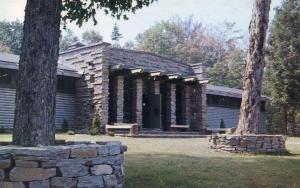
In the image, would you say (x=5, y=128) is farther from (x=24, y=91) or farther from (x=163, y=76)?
(x=24, y=91)

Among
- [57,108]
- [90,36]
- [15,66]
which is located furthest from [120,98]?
[90,36]

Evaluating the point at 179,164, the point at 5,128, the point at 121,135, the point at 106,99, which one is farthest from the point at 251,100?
the point at 5,128

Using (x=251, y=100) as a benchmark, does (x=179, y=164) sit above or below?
below

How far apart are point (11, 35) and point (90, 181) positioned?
5960 centimetres

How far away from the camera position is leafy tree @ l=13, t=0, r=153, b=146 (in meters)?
6.84

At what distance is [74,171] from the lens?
20.8ft

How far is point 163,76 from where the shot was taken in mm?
25766

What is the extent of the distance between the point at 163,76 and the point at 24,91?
19.1 metres

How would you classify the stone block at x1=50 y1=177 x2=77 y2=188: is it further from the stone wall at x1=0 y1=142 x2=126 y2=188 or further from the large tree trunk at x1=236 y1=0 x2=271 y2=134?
the large tree trunk at x1=236 y1=0 x2=271 y2=134

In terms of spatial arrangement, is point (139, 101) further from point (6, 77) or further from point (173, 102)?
point (6, 77)

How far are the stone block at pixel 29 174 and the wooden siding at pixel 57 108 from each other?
51.1 feet

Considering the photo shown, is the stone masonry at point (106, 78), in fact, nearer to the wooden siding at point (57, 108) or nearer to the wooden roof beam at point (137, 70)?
the wooden roof beam at point (137, 70)

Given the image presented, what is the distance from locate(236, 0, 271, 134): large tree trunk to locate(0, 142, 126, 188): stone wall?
7656 mm

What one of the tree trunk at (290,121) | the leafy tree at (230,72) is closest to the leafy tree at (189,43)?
the leafy tree at (230,72)
